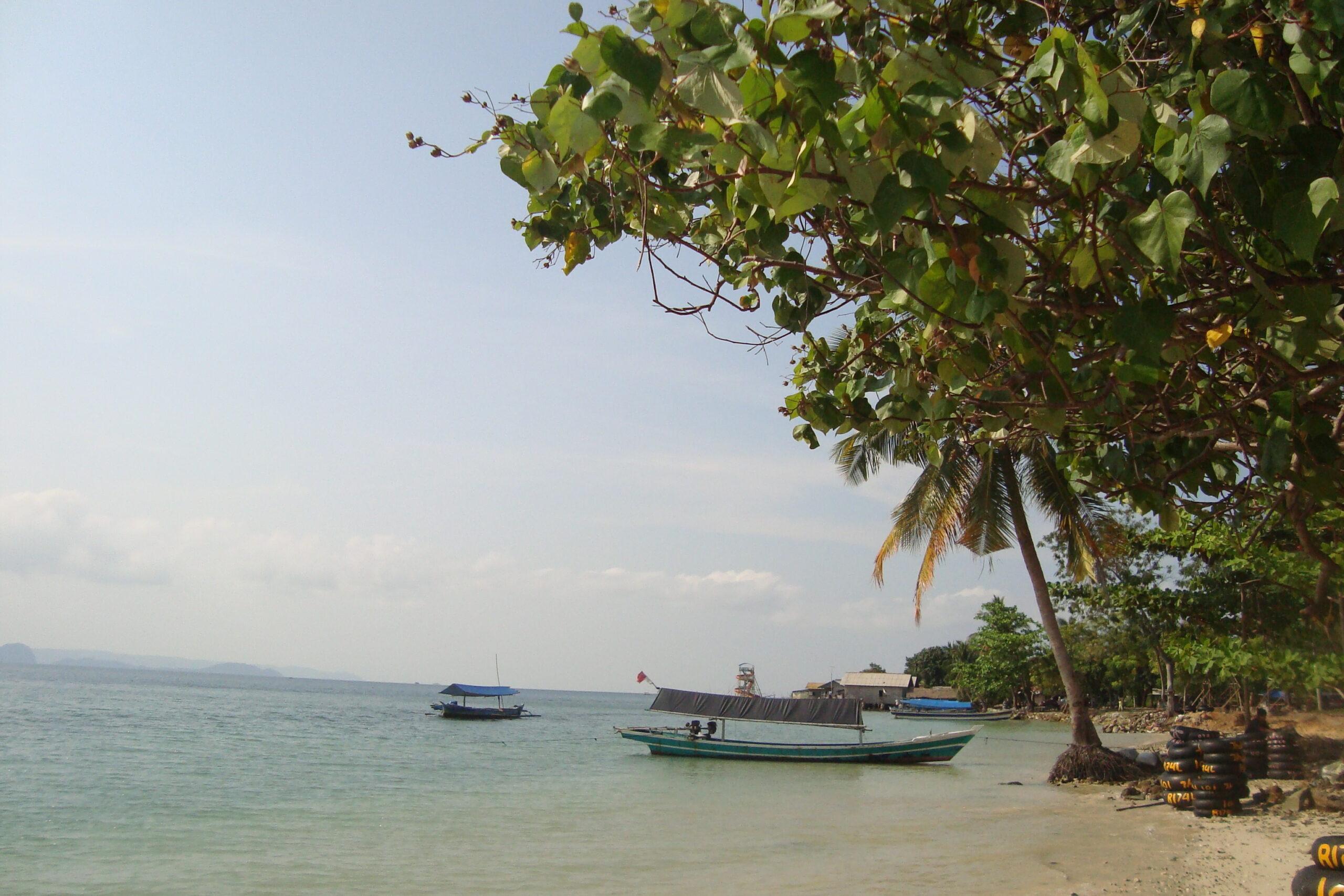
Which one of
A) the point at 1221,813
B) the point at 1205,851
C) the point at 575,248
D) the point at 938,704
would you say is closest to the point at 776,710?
the point at 1221,813

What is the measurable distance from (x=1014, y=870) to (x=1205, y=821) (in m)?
2.56

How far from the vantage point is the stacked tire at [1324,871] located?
4387mm

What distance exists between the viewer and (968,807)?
43.4 ft

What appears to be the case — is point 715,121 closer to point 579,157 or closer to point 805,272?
point 579,157

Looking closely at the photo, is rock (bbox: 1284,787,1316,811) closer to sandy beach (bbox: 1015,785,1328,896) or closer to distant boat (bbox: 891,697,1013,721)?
sandy beach (bbox: 1015,785,1328,896)

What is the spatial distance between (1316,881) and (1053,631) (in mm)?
9626

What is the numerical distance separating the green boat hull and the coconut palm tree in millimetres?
6161

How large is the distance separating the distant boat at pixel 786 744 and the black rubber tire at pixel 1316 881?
51.7 ft

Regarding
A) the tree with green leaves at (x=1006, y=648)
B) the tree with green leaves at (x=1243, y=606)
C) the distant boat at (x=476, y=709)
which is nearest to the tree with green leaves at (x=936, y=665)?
the tree with green leaves at (x=1006, y=648)

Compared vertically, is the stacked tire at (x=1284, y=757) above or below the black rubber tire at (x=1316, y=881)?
below

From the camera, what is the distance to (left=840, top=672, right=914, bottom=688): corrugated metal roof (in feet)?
240

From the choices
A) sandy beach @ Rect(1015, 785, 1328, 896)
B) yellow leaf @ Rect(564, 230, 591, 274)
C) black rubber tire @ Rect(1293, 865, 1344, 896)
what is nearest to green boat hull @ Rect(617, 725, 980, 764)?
sandy beach @ Rect(1015, 785, 1328, 896)

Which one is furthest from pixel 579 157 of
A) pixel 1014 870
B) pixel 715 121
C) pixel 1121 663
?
pixel 1121 663

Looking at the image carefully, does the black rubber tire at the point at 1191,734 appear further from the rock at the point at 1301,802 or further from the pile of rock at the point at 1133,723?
the pile of rock at the point at 1133,723
